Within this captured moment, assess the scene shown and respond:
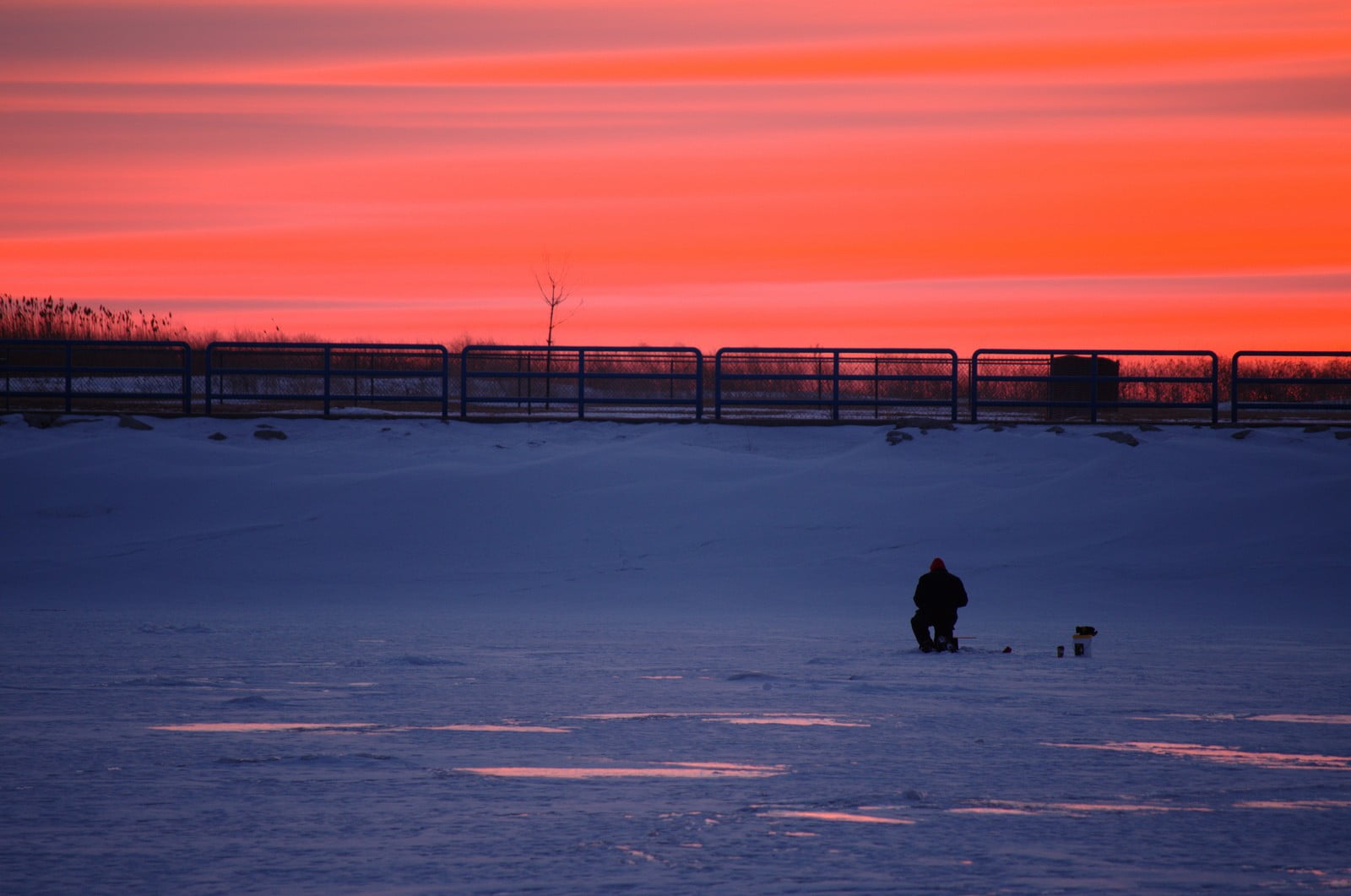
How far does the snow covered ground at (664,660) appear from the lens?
19.3ft

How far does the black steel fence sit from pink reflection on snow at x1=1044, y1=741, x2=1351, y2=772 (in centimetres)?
1617

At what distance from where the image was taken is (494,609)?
15.9m

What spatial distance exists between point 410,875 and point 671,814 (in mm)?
1431

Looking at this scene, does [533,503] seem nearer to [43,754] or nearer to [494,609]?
[494,609]

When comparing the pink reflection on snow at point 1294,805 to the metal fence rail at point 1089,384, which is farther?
the metal fence rail at point 1089,384

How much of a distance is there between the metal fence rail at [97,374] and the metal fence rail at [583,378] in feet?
18.9

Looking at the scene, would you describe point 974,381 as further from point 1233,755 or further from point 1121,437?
point 1233,755

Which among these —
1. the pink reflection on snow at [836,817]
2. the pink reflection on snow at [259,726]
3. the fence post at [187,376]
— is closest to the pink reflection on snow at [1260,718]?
the pink reflection on snow at [836,817]

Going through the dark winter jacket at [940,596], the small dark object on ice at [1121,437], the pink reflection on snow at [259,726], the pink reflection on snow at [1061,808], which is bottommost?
the pink reflection on snow at [259,726]

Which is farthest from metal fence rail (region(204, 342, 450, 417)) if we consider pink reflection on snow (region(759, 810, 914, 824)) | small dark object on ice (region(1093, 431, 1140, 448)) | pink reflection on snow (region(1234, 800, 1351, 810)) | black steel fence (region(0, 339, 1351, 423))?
pink reflection on snow (region(1234, 800, 1351, 810))

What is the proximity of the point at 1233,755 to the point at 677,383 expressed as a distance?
94.8ft

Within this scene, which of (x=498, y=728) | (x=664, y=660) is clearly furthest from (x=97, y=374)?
(x=498, y=728)

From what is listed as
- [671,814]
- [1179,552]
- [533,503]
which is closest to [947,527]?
[1179,552]

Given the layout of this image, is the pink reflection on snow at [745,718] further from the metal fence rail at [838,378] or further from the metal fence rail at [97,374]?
the metal fence rail at [97,374]
